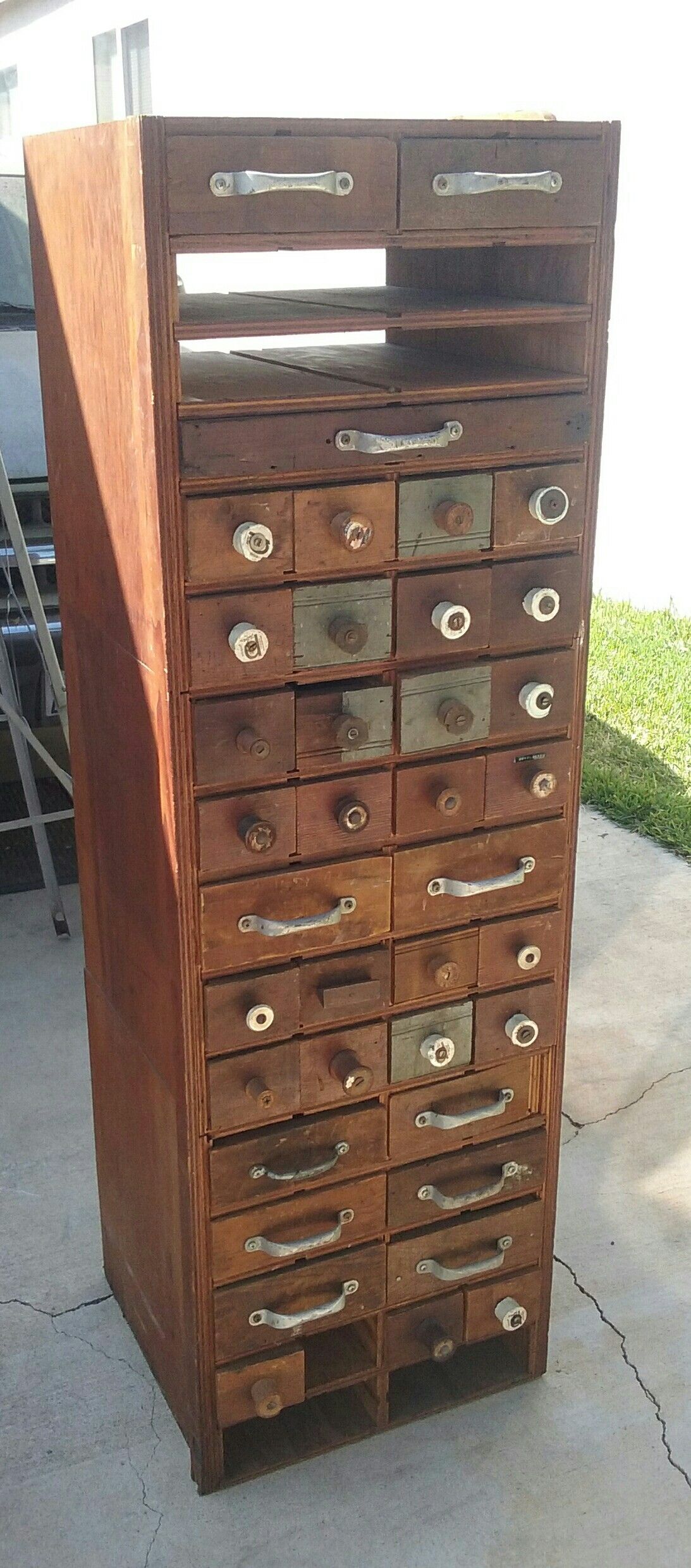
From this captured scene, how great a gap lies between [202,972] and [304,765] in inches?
13.5

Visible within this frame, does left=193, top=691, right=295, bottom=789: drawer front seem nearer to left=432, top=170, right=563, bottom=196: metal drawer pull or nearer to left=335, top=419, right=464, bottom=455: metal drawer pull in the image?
left=335, top=419, right=464, bottom=455: metal drawer pull

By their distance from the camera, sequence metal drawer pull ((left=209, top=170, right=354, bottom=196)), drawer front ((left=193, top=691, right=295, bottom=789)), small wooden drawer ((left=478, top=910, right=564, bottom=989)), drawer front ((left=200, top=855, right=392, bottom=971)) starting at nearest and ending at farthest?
1. metal drawer pull ((left=209, top=170, right=354, bottom=196))
2. drawer front ((left=193, top=691, right=295, bottom=789))
3. drawer front ((left=200, top=855, right=392, bottom=971))
4. small wooden drawer ((left=478, top=910, right=564, bottom=989))

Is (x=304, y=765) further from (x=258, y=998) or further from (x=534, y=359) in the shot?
(x=534, y=359)

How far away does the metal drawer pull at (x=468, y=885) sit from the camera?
7.25ft

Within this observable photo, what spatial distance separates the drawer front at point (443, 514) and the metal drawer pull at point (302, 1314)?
1221mm

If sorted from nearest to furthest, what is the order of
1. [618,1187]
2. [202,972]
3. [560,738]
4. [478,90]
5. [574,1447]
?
[202,972]
[560,738]
[574,1447]
[618,1187]
[478,90]

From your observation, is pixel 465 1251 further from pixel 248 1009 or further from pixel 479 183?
pixel 479 183

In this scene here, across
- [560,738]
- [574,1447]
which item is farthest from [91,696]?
[574,1447]

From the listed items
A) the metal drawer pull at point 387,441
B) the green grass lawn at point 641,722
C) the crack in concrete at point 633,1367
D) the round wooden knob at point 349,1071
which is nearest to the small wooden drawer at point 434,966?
the round wooden knob at point 349,1071

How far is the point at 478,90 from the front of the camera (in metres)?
6.88

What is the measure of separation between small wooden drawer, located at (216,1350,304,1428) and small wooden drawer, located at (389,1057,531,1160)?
0.39 meters

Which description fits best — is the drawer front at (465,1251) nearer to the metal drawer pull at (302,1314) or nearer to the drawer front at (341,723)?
the metal drawer pull at (302,1314)

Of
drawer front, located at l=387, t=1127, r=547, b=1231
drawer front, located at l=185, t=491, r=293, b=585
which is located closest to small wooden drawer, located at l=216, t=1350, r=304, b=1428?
drawer front, located at l=387, t=1127, r=547, b=1231

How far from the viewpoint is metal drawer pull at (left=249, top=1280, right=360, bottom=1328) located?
2.30m
